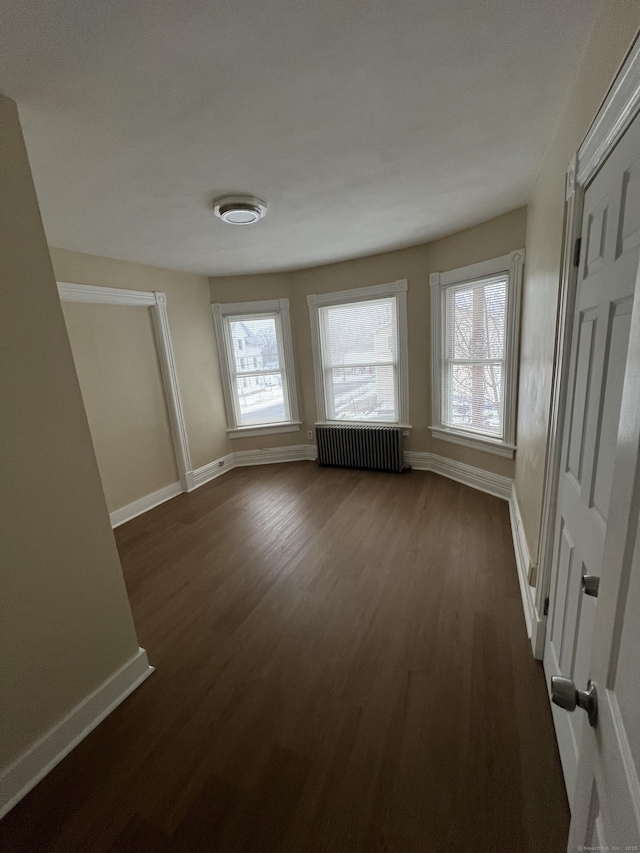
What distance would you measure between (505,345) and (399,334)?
1.19m

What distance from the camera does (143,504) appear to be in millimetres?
3680

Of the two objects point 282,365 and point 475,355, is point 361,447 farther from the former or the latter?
point 475,355

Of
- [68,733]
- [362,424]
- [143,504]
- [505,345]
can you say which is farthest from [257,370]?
[68,733]

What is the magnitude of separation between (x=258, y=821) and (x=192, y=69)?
8.57ft

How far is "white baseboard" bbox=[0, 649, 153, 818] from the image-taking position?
1271 millimetres

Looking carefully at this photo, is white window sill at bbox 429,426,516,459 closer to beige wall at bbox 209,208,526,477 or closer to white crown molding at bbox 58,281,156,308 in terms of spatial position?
beige wall at bbox 209,208,526,477

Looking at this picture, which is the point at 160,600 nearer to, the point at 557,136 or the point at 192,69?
the point at 192,69

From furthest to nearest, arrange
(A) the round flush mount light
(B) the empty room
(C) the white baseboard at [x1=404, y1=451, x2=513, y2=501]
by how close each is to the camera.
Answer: (C) the white baseboard at [x1=404, y1=451, x2=513, y2=501] → (A) the round flush mount light → (B) the empty room

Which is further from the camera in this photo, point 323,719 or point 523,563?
point 523,563

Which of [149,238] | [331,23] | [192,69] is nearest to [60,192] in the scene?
[149,238]

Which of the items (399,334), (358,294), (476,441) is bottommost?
(476,441)

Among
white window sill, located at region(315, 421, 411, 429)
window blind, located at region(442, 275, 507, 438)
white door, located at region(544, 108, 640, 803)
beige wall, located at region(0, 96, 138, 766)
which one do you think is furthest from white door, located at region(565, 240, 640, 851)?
white window sill, located at region(315, 421, 411, 429)

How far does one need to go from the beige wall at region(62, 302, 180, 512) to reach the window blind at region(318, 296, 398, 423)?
207cm

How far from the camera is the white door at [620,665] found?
0.46m
